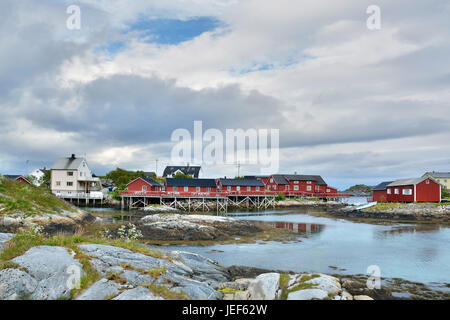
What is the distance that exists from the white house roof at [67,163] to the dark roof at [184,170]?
130ft

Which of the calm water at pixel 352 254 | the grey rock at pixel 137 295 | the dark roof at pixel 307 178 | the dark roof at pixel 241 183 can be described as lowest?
the calm water at pixel 352 254

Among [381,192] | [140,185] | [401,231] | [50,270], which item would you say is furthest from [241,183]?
[50,270]

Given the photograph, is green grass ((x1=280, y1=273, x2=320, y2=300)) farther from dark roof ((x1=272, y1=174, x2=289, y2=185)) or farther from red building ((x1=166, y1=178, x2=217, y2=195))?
dark roof ((x1=272, y1=174, x2=289, y2=185))

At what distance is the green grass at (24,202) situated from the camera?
24109 mm

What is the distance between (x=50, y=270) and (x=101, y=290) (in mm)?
1587

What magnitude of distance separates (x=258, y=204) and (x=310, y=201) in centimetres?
1412

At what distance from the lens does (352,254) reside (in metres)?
19.8

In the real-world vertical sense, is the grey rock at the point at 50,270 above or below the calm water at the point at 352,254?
above

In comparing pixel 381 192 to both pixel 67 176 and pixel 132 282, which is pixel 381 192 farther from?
pixel 67 176

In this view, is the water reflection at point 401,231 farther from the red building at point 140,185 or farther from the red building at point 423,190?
the red building at point 140,185

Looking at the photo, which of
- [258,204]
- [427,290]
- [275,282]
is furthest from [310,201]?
[275,282]

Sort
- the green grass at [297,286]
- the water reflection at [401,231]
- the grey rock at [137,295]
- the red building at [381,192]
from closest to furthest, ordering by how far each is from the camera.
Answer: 1. the grey rock at [137,295]
2. the green grass at [297,286]
3. the water reflection at [401,231]
4. the red building at [381,192]

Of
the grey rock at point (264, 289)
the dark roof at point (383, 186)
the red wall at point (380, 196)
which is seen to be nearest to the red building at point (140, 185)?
the red wall at point (380, 196)
